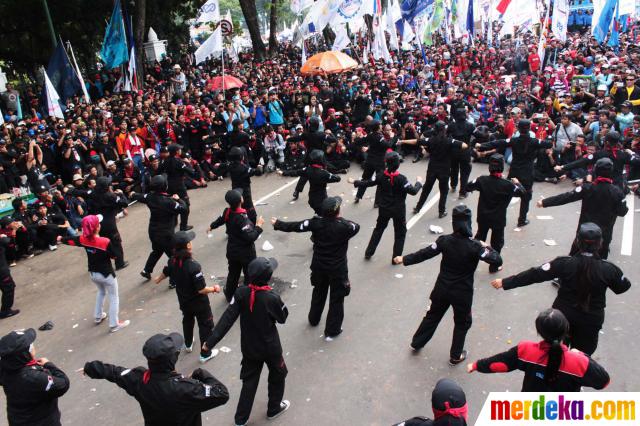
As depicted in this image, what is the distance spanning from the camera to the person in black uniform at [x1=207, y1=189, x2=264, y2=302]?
6977 millimetres

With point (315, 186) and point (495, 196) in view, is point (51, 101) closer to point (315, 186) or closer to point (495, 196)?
point (315, 186)

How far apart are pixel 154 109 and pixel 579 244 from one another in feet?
42.1

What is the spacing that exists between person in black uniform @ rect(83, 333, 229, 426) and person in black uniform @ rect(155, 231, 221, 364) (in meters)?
1.77

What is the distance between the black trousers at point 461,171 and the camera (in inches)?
417

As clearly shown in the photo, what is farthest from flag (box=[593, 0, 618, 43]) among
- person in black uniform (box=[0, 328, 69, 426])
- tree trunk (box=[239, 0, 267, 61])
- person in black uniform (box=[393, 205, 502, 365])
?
person in black uniform (box=[0, 328, 69, 426])

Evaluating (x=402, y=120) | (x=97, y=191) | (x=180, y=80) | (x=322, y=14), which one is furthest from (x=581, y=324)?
(x=180, y=80)

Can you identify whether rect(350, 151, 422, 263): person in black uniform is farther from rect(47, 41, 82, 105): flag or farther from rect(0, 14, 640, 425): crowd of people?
rect(47, 41, 82, 105): flag

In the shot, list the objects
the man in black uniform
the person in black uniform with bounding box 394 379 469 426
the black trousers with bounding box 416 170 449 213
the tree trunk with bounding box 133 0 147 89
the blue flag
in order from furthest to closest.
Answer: the tree trunk with bounding box 133 0 147 89 < the blue flag < the black trousers with bounding box 416 170 449 213 < the man in black uniform < the person in black uniform with bounding box 394 379 469 426

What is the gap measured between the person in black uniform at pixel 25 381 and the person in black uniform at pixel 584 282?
392 cm

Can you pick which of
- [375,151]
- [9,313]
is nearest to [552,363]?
[375,151]

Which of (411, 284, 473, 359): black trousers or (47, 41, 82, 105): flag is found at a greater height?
(47, 41, 82, 105): flag

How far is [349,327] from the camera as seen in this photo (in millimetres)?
6699

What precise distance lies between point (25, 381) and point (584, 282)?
469cm

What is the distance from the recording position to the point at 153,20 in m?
24.7
